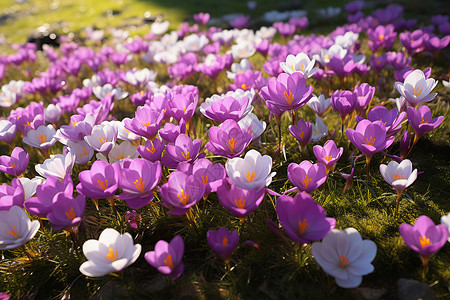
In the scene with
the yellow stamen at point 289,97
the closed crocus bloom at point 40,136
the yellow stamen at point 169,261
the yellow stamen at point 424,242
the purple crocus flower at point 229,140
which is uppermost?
the yellow stamen at point 289,97

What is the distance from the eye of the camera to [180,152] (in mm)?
1610

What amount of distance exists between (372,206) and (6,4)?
12.0m

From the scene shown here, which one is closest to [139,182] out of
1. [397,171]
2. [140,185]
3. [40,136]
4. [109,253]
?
[140,185]

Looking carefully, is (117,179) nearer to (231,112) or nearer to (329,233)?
(231,112)

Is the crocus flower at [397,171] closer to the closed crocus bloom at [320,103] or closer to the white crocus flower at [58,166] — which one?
the closed crocus bloom at [320,103]

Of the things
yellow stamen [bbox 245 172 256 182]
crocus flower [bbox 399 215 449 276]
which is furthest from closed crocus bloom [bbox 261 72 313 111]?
crocus flower [bbox 399 215 449 276]

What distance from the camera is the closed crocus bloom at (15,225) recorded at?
4.64 ft

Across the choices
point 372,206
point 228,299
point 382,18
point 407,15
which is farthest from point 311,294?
point 407,15

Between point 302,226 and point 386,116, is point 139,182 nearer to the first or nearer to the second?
point 302,226

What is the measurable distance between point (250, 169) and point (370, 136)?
557 millimetres

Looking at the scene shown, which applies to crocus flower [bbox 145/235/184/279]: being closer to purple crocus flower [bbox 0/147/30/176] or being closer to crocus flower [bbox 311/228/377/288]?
crocus flower [bbox 311/228/377/288]

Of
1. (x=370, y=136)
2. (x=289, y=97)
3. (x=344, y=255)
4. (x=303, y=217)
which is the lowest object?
(x=344, y=255)

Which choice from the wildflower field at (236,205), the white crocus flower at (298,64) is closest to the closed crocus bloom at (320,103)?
the wildflower field at (236,205)

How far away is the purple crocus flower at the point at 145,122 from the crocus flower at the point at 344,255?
→ 932 millimetres
